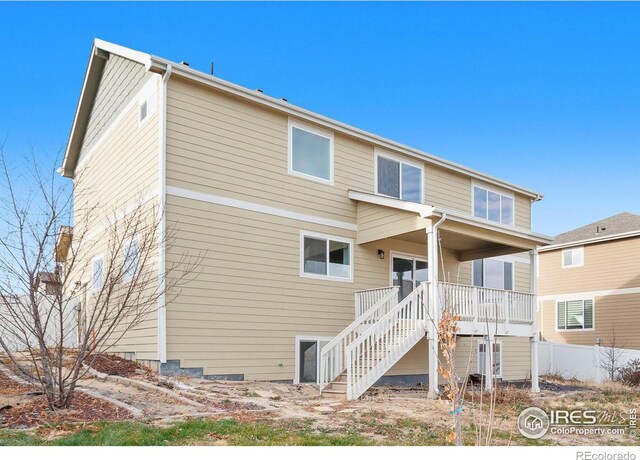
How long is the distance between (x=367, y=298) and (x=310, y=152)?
12.7 feet

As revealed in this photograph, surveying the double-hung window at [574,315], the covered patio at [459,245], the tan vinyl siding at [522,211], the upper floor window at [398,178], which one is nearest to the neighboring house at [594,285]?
the double-hung window at [574,315]

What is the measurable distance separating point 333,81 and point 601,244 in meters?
Answer: 13.7

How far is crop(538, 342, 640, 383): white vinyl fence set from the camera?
21406 mm

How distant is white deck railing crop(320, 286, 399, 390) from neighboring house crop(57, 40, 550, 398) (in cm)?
4

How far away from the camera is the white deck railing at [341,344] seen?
12078mm

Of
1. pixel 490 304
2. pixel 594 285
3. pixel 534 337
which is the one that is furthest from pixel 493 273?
pixel 594 285

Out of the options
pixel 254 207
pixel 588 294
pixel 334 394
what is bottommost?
pixel 334 394

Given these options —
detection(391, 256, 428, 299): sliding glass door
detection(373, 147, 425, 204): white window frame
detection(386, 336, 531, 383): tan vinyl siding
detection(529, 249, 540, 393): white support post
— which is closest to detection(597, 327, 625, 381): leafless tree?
detection(386, 336, 531, 383): tan vinyl siding

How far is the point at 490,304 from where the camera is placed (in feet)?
47.0

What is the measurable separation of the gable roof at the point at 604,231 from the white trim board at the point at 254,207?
14378mm

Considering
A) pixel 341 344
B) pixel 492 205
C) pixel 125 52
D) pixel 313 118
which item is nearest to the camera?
pixel 341 344

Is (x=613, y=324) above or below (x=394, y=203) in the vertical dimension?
below

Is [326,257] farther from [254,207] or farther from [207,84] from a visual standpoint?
[207,84]
